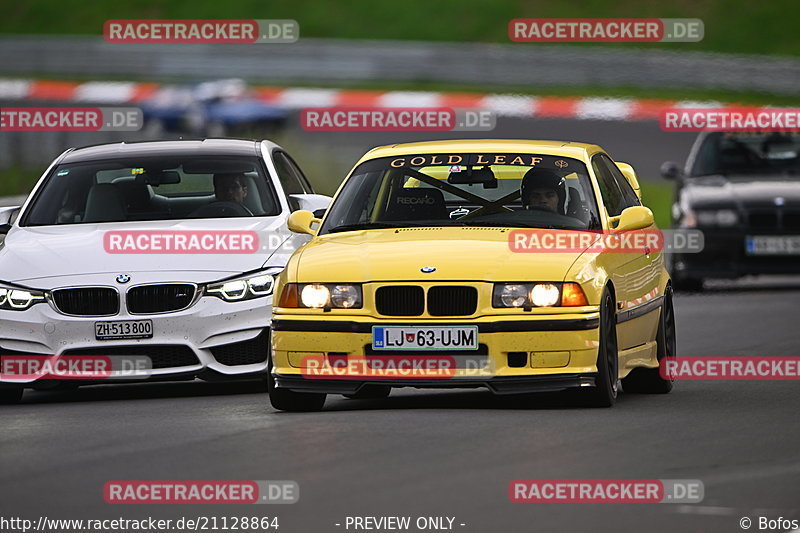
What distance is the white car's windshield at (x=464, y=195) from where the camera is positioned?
11.3 metres

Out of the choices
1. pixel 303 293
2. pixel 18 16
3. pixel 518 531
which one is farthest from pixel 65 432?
pixel 18 16

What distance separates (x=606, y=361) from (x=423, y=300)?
3.40 ft

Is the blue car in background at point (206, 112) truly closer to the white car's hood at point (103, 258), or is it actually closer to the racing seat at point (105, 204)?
the racing seat at point (105, 204)

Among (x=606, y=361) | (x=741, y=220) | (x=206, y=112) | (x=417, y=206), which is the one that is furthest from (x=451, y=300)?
(x=206, y=112)

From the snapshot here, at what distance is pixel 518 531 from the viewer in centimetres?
716

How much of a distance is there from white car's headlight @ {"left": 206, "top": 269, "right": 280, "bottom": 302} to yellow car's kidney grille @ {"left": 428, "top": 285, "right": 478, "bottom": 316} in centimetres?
194

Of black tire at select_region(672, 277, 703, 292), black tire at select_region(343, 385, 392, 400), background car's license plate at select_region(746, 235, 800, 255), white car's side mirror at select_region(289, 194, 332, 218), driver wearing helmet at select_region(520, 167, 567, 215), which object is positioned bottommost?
black tire at select_region(672, 277, 703, 292)

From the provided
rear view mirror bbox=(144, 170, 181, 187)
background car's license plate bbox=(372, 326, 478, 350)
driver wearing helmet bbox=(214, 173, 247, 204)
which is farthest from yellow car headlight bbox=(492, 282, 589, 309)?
rear view mirror bbox=(144, 170, 181, 187)

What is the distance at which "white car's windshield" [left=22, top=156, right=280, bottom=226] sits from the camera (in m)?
13.2

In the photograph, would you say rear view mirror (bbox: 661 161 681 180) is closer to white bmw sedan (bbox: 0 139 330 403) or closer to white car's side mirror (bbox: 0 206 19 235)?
white bmw sedan (bbox: 0 139 330 403)

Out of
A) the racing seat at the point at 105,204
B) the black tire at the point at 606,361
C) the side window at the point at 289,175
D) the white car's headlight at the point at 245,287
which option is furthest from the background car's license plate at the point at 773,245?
the black tire at the point at 606,361

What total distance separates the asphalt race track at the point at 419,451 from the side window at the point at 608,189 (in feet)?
3.76

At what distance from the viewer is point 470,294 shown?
407 inches

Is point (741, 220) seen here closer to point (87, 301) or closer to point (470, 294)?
point (87, 301)
